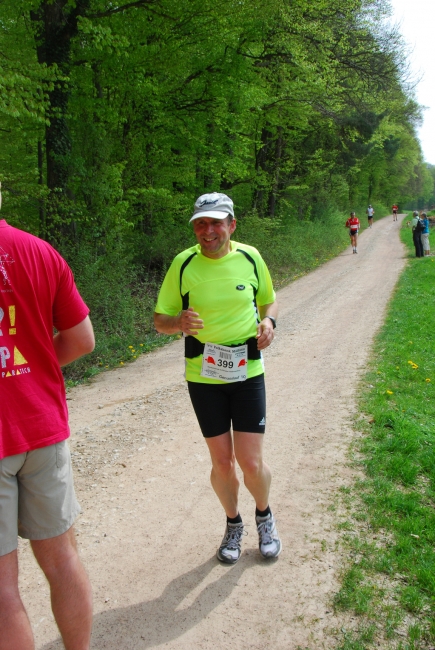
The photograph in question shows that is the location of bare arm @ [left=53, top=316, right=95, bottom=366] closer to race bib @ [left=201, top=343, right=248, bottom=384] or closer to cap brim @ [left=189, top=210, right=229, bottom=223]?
race bib @ [left=201, top=343, right=248, bottom=384]

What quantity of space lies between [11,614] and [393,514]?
280 cm

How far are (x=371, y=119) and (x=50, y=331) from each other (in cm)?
2470

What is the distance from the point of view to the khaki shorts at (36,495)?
6.26 feet

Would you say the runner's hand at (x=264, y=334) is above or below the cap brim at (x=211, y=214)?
below

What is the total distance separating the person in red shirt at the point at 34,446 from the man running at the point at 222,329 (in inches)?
43.1

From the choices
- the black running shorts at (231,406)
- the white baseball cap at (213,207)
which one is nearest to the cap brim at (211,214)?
the white baseball cap at (213,207)

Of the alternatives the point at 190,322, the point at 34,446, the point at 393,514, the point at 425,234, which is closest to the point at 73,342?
the point at 34,446

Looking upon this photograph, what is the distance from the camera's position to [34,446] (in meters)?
1.95

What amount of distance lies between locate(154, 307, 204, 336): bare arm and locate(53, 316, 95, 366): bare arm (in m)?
0.81

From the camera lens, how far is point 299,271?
781 inches

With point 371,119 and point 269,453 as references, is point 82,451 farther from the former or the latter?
point 371,119

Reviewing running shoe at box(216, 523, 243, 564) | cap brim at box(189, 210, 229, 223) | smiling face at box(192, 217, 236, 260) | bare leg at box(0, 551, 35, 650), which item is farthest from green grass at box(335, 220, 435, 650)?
cap brim at box(189, 210, 229, 223)

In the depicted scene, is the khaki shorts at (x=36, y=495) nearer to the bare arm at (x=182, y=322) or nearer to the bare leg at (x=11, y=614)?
the bare leg at (x=11, y=614)

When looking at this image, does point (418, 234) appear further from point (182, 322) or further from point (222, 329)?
point (182, 322)
